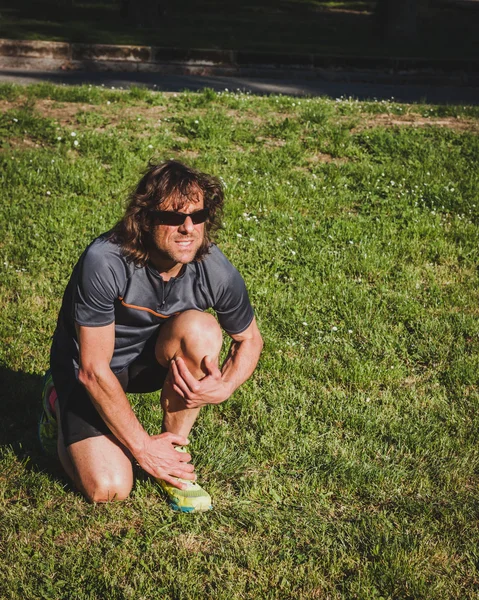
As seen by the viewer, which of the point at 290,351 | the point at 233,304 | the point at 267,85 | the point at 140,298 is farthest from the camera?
the point at 267,85

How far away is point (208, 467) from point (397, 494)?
39.9 inches

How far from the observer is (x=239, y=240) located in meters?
6.59

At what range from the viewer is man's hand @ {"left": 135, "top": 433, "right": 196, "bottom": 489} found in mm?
3496

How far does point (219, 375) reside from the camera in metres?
3.62

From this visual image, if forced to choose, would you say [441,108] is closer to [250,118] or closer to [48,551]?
[250,118]

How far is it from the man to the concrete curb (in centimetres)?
1166

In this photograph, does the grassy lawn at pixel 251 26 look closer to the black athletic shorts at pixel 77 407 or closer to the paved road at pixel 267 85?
the paved road at pixel 267 85

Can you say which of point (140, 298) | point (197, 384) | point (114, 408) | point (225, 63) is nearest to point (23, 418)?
point (114, 408)

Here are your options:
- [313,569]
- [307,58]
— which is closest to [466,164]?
[313,569]

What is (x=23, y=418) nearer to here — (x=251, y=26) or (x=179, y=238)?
(x=179, y=238)

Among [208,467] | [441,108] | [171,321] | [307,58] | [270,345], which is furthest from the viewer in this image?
[307,58]

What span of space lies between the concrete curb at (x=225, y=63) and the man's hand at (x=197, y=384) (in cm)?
1200

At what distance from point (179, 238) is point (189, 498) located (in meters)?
1.28

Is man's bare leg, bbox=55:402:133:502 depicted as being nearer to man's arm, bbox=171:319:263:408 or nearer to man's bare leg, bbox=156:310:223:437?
man's bare leg, bbox=156:310:223:437
